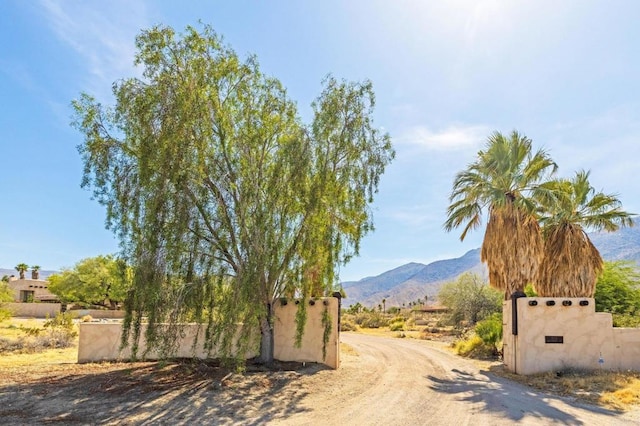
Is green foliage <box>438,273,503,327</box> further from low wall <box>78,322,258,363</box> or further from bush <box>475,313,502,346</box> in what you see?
low wall <box>78,322,258,363</box>

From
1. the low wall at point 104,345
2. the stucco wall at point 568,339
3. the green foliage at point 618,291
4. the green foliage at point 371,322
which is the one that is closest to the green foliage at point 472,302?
the green foliage at point 371,322

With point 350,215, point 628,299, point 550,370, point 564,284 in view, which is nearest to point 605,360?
point 550,370

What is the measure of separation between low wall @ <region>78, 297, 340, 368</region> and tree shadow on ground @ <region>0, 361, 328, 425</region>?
4.30ft

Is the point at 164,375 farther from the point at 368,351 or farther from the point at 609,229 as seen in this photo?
the point at 609,229

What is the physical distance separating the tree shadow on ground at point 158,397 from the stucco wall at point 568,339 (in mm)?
7108

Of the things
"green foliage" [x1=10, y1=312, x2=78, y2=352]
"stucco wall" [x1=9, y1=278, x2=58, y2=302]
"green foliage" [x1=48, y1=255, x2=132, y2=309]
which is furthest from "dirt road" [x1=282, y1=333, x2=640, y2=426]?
"stucco wall" [x1=9, y1=278, x2=58, y2=302]

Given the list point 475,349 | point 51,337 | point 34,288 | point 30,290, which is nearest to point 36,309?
point 30,290

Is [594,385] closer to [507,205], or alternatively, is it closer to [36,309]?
[507,205]

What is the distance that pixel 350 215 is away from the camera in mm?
15398

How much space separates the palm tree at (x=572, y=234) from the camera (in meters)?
20.0

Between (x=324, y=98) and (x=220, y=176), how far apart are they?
423cm

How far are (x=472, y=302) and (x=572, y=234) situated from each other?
19631mm

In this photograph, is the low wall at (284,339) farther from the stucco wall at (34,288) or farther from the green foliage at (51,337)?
the stucco wall at (34,288)

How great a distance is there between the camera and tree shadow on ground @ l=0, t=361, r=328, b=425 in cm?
1023
